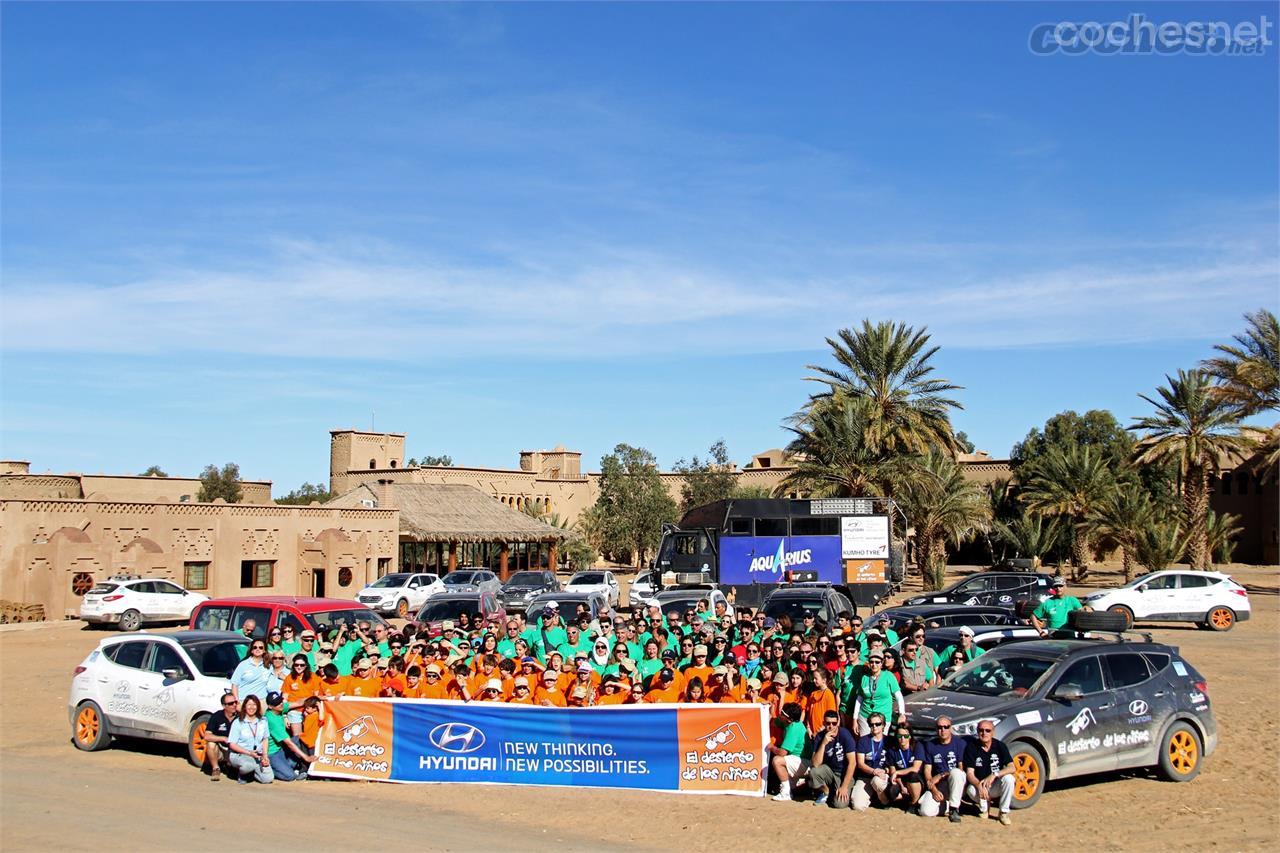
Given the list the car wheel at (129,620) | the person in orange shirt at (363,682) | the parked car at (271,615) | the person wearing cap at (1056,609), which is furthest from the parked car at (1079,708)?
the car wheel at (129,620)

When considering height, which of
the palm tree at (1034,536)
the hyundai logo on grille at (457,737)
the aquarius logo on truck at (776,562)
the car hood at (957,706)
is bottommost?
the hyundai logo on grille at (457,737)

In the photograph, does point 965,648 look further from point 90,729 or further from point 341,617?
point 90,729

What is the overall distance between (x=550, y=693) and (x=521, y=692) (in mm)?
343

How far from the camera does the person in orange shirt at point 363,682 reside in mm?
13547

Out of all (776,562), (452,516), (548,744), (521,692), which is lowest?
(548,744)

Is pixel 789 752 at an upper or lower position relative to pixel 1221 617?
lower

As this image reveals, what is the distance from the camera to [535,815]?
37.9 feet

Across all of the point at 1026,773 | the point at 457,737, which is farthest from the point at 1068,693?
the point at 457,737

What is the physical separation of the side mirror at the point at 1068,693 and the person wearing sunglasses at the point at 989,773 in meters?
1.19

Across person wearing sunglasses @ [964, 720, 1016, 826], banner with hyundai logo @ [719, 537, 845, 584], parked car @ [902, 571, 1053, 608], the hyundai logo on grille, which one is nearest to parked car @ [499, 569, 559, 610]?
banner with hyundai logo @ [719, 537, 845, 584]

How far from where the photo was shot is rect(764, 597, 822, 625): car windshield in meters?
22.1

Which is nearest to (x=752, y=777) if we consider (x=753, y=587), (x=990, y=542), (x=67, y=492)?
(x=753, y=587)

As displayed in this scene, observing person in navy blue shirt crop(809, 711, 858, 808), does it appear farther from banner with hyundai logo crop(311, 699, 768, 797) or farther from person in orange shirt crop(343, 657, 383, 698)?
person in orange shirt crop(343, 657, 383, 698)

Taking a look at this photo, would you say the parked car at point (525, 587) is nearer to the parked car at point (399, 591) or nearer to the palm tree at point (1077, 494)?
the parked car at point (399, 591)
